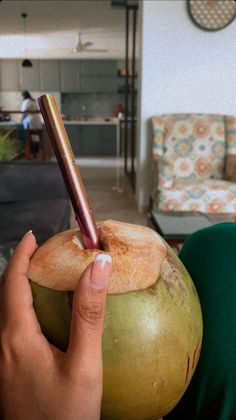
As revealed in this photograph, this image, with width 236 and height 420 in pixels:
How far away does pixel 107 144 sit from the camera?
8406mm

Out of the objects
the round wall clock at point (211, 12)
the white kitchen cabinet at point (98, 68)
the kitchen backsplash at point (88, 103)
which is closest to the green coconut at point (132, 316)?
the round wall clock at point (211, 12)

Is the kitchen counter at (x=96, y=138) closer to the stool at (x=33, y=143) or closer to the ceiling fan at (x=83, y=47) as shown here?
the ceiling fan at (x=83, y=47)

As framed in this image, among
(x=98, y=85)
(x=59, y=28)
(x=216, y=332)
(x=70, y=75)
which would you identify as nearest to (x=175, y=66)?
(x=216, y=332)

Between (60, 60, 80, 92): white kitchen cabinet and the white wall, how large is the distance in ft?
21.5

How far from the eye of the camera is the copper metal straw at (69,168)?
0.71 feet

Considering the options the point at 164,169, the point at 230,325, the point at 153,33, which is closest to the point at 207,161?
the point at 164,169

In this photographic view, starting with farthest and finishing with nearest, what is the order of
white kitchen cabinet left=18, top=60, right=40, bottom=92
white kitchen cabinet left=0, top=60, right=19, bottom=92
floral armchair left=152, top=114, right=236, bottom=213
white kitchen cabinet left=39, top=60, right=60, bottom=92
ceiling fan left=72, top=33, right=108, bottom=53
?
white kitchen cabinet left=39, top=60, right=60, bottom=92
white kitchen cabinet left=18, top=60, right=40, bottom=92
ceiling fan left=72, top=33, right=108, bottom=53
white kitchen cabinet left=0, top=60, right=19, bottom=92
floral armchair left=152, top=114, right=236, bottom=213

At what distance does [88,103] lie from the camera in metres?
9.67

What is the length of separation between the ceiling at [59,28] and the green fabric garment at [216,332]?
1.19 m

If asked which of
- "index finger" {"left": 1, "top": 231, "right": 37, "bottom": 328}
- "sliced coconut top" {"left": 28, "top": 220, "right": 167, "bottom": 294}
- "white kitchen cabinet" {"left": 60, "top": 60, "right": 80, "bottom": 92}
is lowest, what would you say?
"index finger" {"left": 1, "top": 231, "right": 37, "bottom": 328}

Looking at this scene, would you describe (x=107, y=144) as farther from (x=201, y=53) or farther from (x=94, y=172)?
(x=201, y=53)

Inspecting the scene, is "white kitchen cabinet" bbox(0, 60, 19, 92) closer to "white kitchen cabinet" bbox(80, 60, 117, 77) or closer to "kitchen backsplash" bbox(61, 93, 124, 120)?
"kitchen backsplash" bbox(61, 93, 124, 120)

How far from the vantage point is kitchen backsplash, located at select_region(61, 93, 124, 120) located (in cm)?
960

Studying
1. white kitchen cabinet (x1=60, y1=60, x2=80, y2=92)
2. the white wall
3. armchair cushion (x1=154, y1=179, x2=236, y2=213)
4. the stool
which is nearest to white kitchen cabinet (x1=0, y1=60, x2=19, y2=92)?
white kitchen cabinet (x1=60, y1=60, x2=80, y2=92)
